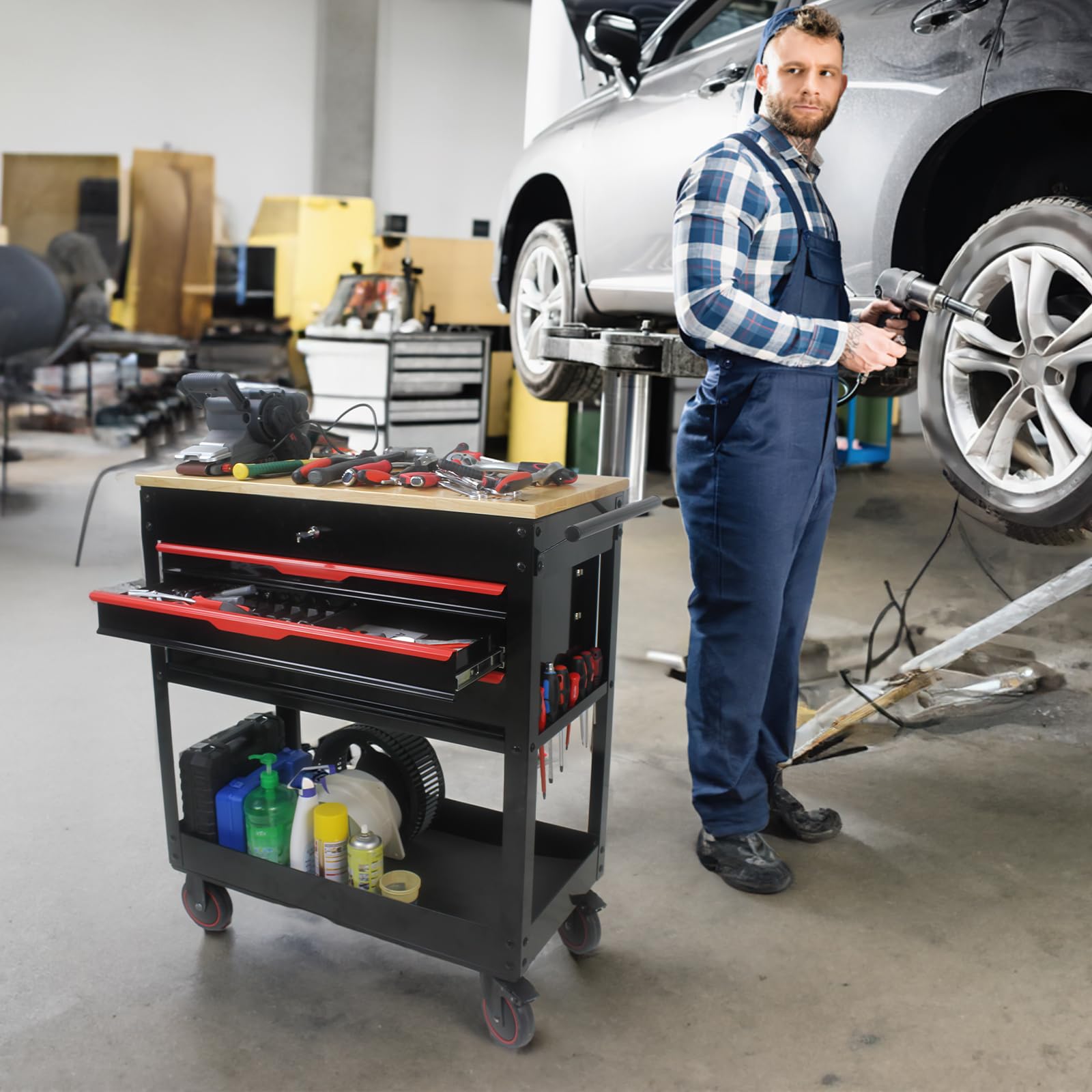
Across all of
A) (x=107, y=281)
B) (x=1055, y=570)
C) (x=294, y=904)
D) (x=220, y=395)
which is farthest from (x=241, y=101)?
(x=294, y=904)

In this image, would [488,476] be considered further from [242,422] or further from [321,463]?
[242,422]

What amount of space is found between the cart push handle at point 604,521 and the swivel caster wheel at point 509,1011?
1.97 feet

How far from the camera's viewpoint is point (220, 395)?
64.8 inches

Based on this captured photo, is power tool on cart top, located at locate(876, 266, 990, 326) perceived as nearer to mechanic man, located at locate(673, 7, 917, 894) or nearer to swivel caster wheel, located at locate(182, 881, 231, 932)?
mechanic man, located at locate(673, 7, 917, 894)

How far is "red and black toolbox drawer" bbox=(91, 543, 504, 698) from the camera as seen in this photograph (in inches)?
53.4

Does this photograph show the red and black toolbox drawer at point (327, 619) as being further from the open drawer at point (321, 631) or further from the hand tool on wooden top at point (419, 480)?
the hand tool on wooden top at point (419, 480)

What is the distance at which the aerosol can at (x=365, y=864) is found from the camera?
1.55 m

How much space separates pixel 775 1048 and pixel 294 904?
0.70 m

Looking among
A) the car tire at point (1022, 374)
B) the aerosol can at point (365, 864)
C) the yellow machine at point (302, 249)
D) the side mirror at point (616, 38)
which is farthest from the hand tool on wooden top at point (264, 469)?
the yellow machine at point (302, 249)

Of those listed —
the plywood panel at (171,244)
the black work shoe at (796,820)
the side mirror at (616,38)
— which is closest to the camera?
the black work shoe at (796,820)

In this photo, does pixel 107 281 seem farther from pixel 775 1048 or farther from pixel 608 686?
pixel 775 1048

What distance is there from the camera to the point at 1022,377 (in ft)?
6.40

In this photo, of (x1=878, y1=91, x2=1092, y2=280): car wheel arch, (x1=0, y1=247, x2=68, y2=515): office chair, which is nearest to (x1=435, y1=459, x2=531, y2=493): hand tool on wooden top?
(x1=878, y1=91, x2=1092, y2=280): car wheel arch

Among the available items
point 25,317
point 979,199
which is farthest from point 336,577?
point 25,317
